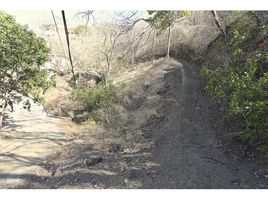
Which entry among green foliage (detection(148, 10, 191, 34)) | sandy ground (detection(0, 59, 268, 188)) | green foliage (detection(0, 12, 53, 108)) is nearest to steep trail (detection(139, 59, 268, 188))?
sandy ground (detection(0, 59, 268, 188))

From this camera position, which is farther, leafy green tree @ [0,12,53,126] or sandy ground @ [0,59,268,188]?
leafy green tree @ [0,12,53,126]

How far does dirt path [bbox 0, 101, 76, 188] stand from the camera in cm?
803

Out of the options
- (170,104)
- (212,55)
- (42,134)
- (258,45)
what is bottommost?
(42,134)

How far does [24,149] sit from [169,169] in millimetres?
4522

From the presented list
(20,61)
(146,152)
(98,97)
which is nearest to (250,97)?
(146,152)

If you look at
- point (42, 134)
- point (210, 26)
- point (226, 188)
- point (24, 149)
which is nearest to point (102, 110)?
point (42, 134)

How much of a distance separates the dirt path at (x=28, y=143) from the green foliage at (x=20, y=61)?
3.66ft

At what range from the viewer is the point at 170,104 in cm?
1111

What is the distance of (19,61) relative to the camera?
1066cm

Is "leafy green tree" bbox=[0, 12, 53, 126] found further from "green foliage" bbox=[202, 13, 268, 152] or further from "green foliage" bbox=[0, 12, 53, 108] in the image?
"green foliage" bbox=[202, 13, 268, 152]

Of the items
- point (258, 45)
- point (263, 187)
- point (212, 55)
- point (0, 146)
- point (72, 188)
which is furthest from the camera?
point (212, 55)

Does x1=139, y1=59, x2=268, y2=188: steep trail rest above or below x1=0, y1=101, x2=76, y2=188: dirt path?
above

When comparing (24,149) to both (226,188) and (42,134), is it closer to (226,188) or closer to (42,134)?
(42,134)

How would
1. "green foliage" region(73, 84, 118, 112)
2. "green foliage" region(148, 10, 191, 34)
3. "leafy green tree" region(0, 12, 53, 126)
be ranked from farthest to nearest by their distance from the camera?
"green foliage" region(73, 84, 118, 112)
"leafy green tree" region(0, 12, 53, 126)
"green foliage" region(148, 10, 191, 34)
